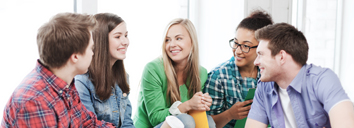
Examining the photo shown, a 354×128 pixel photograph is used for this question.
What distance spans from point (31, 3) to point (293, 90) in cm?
136

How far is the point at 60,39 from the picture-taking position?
1.07 m

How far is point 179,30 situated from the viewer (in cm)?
184

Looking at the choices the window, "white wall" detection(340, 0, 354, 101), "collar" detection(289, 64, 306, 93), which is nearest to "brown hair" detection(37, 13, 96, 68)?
the window

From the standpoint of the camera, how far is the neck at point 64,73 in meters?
1.11

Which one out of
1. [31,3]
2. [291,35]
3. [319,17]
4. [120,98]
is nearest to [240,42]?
[291,35]

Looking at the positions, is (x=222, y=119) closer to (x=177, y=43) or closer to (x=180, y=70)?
(x=180, y=70)

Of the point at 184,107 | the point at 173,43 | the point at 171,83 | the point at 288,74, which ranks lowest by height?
the point at 184,107

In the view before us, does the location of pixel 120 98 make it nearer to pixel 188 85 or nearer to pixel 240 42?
pixel 188 85

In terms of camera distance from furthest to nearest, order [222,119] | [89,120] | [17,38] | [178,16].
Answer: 1. [178,16]
2. [222,119]
3. [17,38]
4. [89,120]

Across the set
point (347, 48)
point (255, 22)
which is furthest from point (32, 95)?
point (347, 48)

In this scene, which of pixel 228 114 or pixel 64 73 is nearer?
pixel 64 73

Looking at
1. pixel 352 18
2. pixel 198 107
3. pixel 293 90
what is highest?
pixel 352 18

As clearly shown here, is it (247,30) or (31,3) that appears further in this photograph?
(247,30)

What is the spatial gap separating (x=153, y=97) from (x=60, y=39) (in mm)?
766
